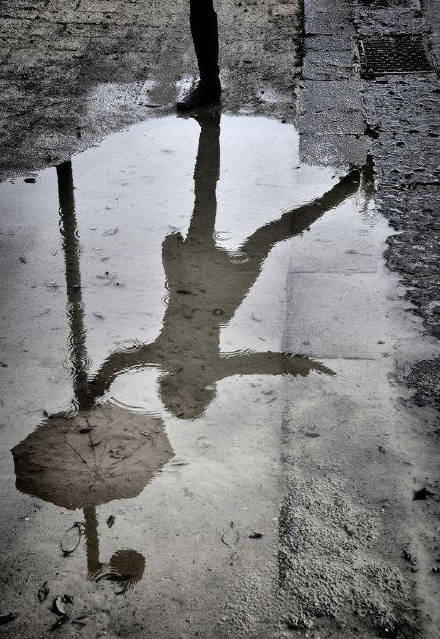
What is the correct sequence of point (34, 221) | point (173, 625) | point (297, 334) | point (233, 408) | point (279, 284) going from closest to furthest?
point (173, 625) → point (233, 408) → point (297, 334) → point (279, 284) → point (34, 221)

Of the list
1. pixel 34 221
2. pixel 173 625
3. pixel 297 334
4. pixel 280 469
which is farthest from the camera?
pixel 34 221

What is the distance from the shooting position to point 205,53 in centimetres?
555

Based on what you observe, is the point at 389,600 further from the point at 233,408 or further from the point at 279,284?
the point at 279,284

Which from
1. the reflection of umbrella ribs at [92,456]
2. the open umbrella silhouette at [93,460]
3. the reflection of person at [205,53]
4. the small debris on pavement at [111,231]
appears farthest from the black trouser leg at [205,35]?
the reflection of umbrella ribs at [92,456]

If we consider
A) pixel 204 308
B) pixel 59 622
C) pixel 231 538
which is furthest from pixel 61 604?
pixel 204 308

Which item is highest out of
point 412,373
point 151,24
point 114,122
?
point 151,24

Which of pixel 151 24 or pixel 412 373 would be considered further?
pixel 151 24

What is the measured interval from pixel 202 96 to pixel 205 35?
→ 0.49m

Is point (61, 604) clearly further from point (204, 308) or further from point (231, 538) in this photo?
point (204, 308)

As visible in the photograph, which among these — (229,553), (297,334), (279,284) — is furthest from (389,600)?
(279,284)

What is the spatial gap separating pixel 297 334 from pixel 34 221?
1.95 metres

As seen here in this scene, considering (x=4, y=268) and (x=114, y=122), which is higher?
(x=114, y=122)

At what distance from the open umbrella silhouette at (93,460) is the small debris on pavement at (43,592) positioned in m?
0.14

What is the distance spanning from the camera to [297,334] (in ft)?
10.2
